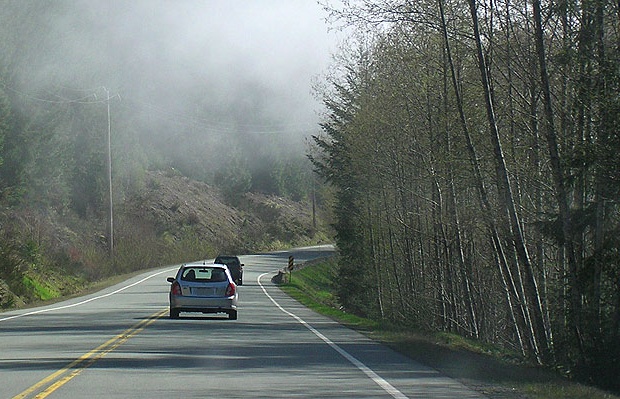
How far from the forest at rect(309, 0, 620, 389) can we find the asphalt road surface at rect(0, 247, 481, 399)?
3.71 metres

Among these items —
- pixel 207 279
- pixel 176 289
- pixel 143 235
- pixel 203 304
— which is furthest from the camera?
pixel 143 235

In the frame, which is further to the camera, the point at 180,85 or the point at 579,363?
the point at 180,85

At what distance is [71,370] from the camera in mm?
14898

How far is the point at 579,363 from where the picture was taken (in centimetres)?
1858

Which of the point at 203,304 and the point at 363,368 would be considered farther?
the point at 203,304

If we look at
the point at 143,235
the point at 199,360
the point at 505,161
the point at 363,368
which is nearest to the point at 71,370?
the point at 199,360

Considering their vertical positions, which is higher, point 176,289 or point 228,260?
point 228,260

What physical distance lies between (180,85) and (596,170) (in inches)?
4295

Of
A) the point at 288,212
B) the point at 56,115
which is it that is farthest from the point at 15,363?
the point at 288,212

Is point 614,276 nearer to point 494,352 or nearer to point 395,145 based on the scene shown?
point 494,352

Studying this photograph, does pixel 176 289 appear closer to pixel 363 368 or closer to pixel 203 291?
pixel 203 291

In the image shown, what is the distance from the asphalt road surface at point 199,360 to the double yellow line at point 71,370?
14 mm

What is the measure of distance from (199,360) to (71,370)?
8.38ft

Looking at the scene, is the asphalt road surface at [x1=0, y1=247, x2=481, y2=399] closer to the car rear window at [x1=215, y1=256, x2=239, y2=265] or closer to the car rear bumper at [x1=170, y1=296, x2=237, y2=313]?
the car rear bumper at [x1=170, y1=296, x2=237, y2=313]
